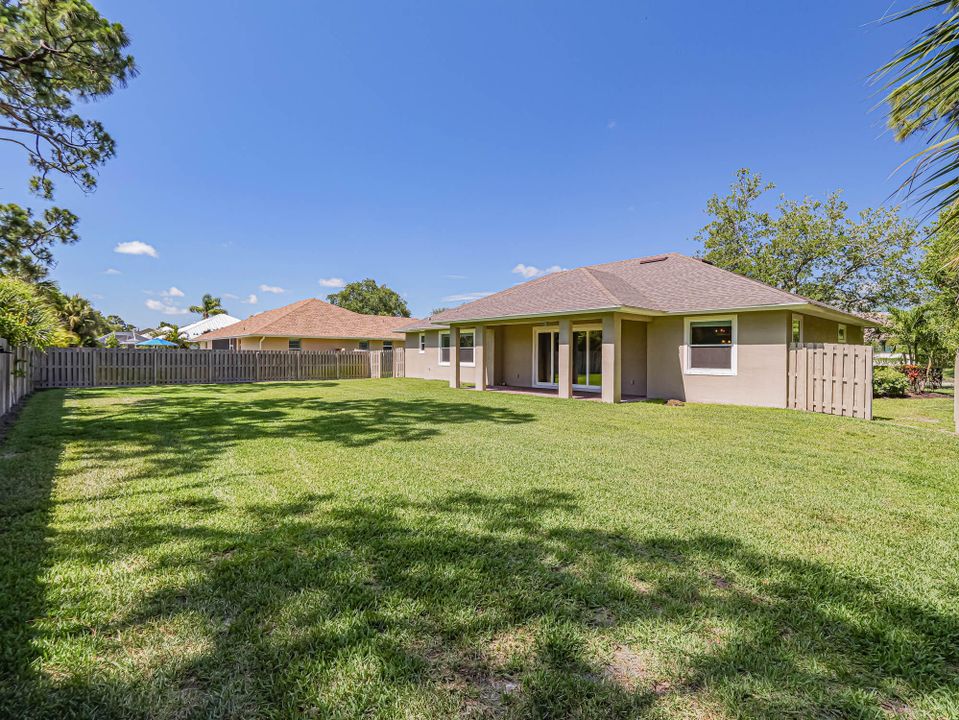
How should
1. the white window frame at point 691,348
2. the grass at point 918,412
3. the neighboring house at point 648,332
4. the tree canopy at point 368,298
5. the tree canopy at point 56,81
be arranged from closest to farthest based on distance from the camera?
the tree canopy at point 56,81 → the grass at point 918,412 → the neighboring house at point 648,332 → the white window frame at point 691,348 → the tree canopy at point 368,298

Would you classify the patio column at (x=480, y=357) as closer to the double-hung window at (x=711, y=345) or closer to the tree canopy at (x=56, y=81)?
the double-hung window at (x=711, y=345)

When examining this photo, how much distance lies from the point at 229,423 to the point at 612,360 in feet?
31.7

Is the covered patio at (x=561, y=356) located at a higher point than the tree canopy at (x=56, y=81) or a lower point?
lower

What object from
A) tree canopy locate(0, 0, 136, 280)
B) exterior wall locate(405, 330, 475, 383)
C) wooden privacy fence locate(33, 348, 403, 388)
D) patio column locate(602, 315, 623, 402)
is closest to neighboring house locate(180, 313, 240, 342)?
wooden privacy fence locate(33, 348, 403, 388)

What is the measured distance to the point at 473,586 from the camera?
8.64ft

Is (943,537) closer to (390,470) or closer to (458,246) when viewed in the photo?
A: (390,470)

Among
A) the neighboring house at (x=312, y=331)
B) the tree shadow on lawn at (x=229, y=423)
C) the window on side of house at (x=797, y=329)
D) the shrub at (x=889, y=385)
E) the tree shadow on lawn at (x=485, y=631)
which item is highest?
the neighboring house at (x=312, y=331)

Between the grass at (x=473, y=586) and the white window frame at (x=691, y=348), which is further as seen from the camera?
the white window frame at (x=691, y=348)

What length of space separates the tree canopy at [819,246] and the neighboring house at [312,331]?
21.8 metres

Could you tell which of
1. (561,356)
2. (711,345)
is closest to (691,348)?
(711,345)

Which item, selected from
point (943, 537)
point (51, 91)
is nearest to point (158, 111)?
point (51, 91)

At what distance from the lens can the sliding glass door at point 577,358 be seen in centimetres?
1550

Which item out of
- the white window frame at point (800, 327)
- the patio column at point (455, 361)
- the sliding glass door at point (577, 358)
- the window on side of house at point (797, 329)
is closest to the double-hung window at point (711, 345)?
the white window frame at point (800, 327)

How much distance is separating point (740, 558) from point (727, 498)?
1.44m
